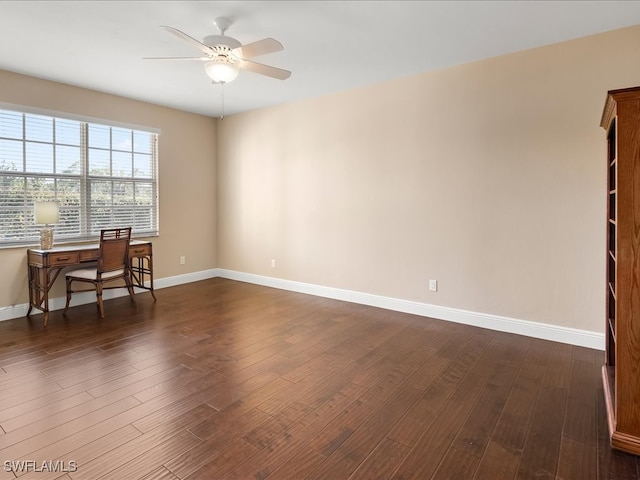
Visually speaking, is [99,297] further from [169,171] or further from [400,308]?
[400,308]

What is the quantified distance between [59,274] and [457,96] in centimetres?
488

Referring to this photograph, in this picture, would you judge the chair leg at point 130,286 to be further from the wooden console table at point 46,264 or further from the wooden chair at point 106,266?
the wooden console table at point 46,264

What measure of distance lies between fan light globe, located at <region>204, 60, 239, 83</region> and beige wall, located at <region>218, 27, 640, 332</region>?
200 cm

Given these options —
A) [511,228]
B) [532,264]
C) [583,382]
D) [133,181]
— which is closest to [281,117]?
[133,181]


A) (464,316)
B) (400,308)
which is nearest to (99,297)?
(400,308)

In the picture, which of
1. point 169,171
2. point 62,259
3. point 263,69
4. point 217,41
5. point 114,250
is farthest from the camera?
point 169,171

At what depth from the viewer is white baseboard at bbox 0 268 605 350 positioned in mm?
3252

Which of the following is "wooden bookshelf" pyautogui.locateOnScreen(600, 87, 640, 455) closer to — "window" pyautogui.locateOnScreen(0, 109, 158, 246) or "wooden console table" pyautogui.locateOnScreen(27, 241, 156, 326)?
"wooden console table" pyautogui.locateOnScreen(27, 241, 156, 326)

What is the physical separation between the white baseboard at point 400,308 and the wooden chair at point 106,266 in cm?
49

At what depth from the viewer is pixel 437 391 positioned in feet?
8.07

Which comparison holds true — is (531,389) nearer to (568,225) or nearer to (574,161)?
(568,225)

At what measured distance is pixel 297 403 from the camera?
2309 mm

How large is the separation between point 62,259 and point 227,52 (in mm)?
2862

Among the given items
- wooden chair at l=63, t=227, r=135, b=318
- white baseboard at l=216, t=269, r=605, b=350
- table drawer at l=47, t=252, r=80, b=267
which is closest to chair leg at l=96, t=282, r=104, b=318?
wooden chair at l=63, t=227, r=135, b=318
